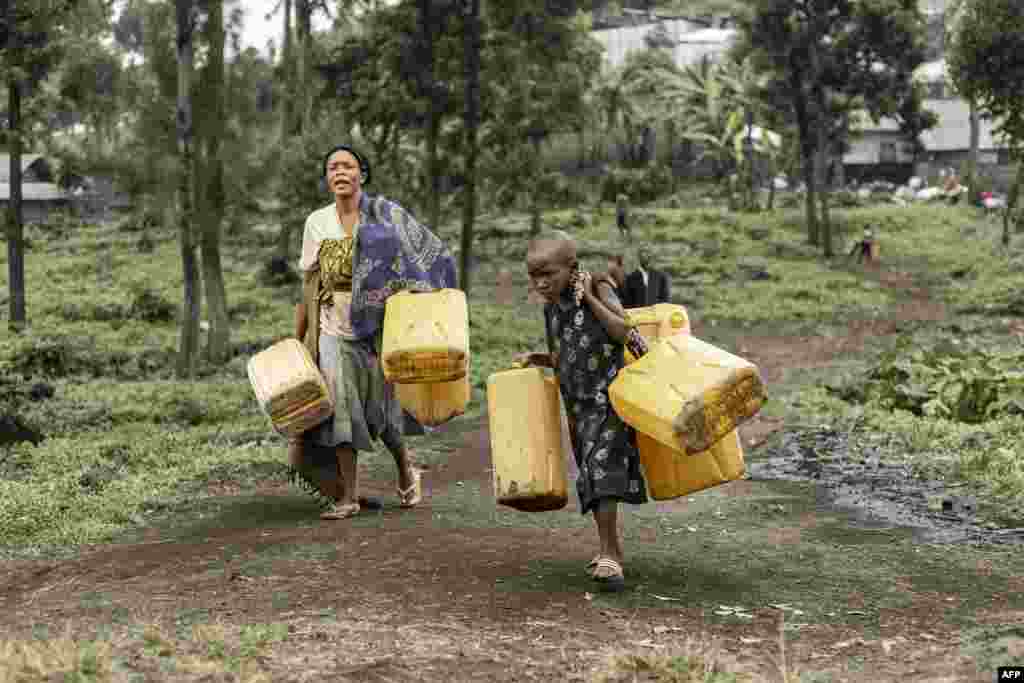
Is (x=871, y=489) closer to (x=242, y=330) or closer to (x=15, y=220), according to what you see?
(x=242, y=330)

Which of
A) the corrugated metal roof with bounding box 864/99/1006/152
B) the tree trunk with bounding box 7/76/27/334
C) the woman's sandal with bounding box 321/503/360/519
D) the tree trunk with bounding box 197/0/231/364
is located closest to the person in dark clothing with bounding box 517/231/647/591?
the woman's sandal with bounding box 321/503/360/519

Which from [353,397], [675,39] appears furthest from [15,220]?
[675,39]

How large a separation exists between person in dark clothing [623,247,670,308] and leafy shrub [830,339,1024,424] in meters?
Result: 2.09

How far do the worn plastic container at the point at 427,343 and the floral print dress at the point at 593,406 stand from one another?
50cm

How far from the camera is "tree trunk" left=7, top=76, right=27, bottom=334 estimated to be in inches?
691

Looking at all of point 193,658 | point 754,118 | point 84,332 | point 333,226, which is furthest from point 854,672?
point 754,118

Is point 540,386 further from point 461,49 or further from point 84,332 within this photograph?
point 461,49

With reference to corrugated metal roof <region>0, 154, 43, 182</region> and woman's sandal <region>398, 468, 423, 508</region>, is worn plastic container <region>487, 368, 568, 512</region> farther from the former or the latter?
corrugated metal roof <region>0, 154, 43, 182</region>

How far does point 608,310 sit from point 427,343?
878mm

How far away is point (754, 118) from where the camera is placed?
43500 mm

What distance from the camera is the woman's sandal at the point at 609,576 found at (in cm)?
513

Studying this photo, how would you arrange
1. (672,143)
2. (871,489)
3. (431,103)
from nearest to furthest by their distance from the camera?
(871,489) → (431,103) → (672,143)

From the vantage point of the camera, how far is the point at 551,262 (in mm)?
5266

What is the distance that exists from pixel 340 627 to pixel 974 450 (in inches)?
221
